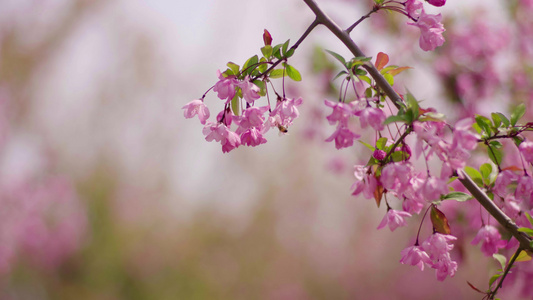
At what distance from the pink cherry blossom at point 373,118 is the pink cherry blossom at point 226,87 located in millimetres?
177

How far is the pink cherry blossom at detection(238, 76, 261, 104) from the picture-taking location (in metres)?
0.65

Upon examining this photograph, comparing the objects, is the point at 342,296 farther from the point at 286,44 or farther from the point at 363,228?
the point at 286,44

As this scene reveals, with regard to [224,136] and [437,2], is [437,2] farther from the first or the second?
[224,136]

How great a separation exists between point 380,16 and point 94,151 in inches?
134

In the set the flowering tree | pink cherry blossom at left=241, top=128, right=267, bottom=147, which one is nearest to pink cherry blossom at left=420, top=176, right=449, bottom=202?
the flowering tree

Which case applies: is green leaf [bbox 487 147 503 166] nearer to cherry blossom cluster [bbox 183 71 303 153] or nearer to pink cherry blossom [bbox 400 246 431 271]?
pink cherry blossom [bbox 400 246 431 271]

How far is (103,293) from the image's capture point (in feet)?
14.6

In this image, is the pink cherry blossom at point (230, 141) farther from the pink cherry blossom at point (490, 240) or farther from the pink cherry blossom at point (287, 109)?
the pink cherry blossom at point (490, 240)

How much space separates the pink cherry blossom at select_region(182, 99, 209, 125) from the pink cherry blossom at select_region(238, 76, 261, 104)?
0.10 meters

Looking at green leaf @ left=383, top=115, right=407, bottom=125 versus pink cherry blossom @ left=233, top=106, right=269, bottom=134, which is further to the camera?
pink cherry blossom @ left=233, top=106, right=269, bottom=134

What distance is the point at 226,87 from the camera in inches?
25.9

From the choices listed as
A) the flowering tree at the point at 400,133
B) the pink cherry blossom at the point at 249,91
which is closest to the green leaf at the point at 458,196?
the flowering tree at the point at 400,133

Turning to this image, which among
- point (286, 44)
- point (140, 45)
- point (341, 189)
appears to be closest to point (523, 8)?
point (286, 44)

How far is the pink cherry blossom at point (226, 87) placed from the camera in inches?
25.8
